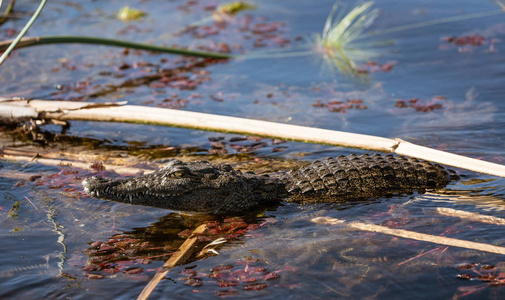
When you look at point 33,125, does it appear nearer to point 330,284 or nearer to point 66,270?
point 66,270

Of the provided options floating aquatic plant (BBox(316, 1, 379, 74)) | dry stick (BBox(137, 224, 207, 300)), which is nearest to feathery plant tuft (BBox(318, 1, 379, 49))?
floating aquatic plant (BBox(316, 1, 379, 74))

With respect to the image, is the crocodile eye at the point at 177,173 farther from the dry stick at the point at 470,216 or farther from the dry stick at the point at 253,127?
the dry stick at the point at 470,216

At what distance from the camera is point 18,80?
9.41m

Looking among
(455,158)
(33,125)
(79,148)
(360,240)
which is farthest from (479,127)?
(33,125)

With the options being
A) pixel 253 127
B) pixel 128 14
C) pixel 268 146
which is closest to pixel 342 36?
pixel 268 146

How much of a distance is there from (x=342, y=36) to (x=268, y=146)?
14.5 ft

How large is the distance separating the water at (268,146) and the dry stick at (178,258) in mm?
74

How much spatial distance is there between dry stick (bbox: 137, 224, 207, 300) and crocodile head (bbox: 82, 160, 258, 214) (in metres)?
0.27

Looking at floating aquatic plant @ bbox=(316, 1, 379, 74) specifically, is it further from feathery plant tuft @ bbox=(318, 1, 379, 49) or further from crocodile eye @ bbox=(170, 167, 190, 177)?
crocodile eye @ bbox=(170, 167, 190, 177)

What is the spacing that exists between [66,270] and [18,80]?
5914mm

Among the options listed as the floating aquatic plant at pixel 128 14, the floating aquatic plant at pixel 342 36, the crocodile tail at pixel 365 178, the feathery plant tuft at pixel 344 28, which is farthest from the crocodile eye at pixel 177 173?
the floating aquatic plant at pixel 128 14

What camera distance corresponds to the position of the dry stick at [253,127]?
197 inches

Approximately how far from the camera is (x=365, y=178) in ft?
18.2

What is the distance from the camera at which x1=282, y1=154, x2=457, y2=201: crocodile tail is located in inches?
217
